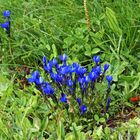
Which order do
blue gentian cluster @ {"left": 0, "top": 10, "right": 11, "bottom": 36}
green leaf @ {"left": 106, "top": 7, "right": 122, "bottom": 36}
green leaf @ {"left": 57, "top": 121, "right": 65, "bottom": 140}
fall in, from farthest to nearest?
1. blue gentian cluster @ {"left": 0, "top": 10, "right": 11, "bottom": 36}
2. green leaf @ {"left": 106, "top": 7, "right": 122, "bottom": 36}
3. green leaf @ {"left": 57, "top": 121, "right": 65, "bottom": 140}

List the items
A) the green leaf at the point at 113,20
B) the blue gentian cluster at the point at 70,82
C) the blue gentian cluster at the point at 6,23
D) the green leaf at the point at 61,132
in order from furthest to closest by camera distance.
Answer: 1. the blue gentian cluster at the point at 6,23
2. the green leaf at the point at 113,20
3. the blue gentian cluster at the point at 70,82
4. the green leaf at the point at 61,132

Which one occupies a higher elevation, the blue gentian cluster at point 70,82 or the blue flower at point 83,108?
the blue gentian cluster at point 70,82

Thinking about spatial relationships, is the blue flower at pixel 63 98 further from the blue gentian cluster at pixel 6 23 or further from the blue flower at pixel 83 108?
the blue gentian cluster at pixel 6 23

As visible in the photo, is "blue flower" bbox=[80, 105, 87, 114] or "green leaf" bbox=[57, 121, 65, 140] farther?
"blue flower" bbox=[80, 105, 87, 114]

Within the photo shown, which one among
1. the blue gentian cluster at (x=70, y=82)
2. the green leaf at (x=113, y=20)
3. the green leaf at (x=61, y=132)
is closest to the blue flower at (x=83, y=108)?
the blue gentian cluster at (x=70, y=82)

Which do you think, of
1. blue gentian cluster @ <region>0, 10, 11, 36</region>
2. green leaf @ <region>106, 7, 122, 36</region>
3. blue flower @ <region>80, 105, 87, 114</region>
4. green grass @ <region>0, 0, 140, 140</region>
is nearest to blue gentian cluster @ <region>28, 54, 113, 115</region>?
blue flower @ <region>80, 105, 87, 114</region>

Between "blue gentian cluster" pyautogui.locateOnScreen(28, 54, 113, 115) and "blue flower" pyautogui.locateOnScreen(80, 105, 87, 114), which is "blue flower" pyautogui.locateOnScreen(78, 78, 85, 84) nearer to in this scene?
"blue gentian cluster" pyautogui.locateOnScreen(28, 54, 113, 115)

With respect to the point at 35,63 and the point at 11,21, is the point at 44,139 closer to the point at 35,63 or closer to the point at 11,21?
the point at 35,63

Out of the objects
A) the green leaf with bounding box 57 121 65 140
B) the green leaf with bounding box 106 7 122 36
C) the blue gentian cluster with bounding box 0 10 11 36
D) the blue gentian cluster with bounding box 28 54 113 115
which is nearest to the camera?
the green leaf with bounding box 57 121 65 140

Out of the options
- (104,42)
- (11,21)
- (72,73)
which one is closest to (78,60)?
(104,42)
